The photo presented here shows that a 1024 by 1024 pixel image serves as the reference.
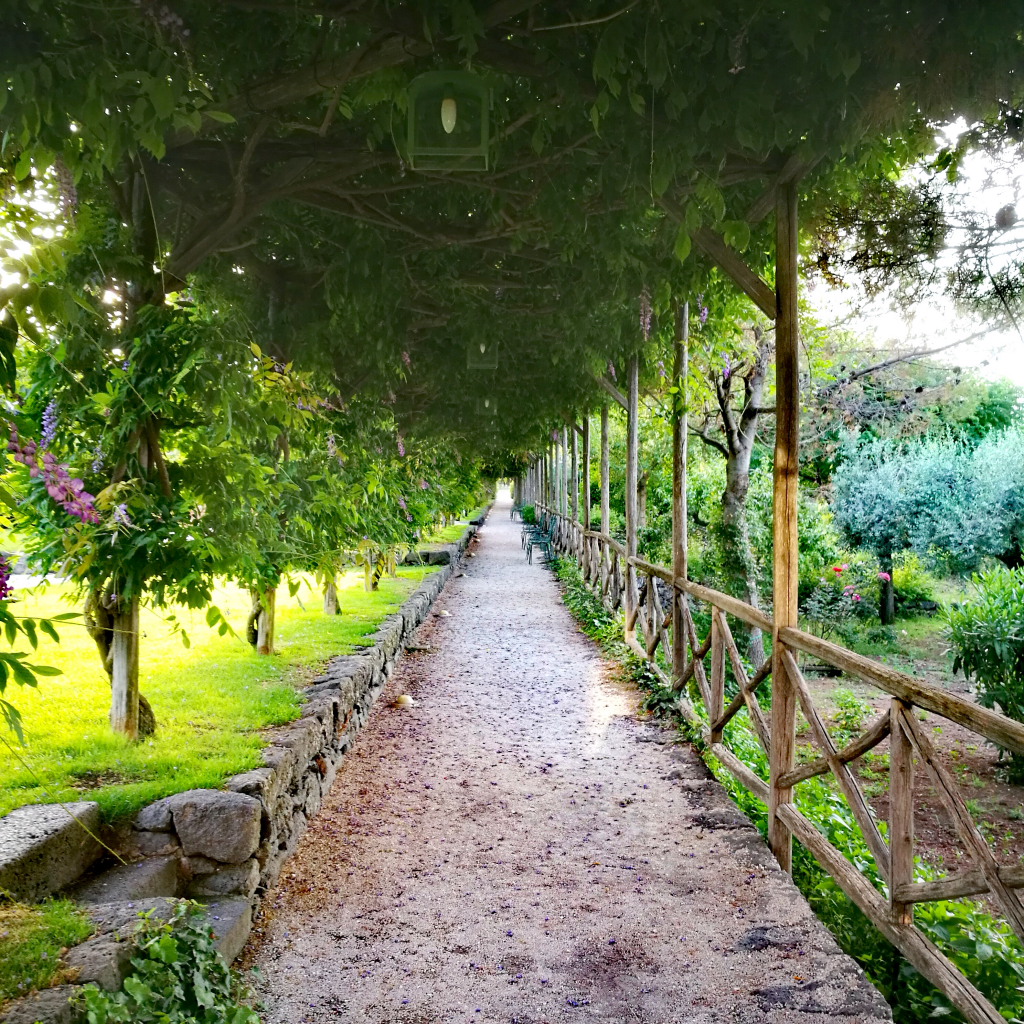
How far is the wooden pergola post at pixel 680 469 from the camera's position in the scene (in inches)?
239

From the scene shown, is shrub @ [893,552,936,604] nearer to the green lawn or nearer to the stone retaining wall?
the green lawn

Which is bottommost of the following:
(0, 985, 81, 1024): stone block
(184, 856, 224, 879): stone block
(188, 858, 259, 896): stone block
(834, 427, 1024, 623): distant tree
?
(188, 858, 259, 896): stone block

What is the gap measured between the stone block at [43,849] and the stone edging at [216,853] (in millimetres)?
94

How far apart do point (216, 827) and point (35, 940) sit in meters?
0.96

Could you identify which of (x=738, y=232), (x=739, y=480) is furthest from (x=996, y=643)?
(x=738, y=232)

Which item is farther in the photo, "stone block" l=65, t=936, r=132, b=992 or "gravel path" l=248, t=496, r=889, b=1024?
"gravel path" l=248, t=496, r=889, b=1024

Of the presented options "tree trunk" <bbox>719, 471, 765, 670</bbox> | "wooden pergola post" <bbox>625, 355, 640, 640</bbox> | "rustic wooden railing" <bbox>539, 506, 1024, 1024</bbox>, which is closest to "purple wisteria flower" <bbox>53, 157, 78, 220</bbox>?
"rustic wooden railing" <bbox>539, 506, 1024, 1024</bbox>

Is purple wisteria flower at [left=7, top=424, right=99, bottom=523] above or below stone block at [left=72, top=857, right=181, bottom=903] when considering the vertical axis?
above

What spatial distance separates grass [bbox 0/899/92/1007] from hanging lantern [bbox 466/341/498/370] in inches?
198

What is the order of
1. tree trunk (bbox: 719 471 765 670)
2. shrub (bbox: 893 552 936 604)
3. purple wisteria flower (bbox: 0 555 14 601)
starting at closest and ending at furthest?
1. purple wisteria flower (bbox: 0 555 14 601)
2. tree trunk (bbox: 719 471 765 670)
3. shrub (bbox: 893 552 936 604)

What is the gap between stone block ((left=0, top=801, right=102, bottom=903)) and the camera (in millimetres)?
2527

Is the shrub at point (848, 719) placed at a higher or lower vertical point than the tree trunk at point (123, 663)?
lower

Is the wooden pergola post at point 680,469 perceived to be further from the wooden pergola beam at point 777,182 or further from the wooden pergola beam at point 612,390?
the wooden pergola beam at point 612,390

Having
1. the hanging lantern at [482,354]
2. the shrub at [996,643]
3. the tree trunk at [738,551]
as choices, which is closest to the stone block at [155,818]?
the hanging lantern at [482,354]
